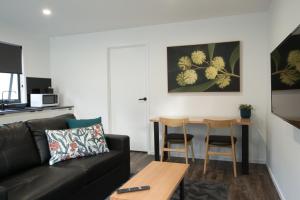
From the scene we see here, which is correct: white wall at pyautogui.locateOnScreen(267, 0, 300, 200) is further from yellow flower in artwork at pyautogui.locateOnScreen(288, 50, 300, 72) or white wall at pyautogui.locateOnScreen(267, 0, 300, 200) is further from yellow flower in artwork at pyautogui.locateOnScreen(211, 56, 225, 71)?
yellow flower in artwork at pyautogui.locateOnScreen(211, 56, 225, 71)

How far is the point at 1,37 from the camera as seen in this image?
419 cm

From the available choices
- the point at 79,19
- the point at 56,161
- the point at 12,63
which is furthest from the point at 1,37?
the point at 56,161

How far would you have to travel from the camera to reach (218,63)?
390 cm

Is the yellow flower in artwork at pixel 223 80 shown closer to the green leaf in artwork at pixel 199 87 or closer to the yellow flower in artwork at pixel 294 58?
the green leaf in artwork at pixel 199 87

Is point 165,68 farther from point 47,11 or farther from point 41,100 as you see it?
point 41,100

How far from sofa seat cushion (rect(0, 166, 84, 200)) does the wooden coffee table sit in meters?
0.44

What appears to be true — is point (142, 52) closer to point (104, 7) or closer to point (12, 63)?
point (104, 7)

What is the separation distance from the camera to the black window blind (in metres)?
4.29

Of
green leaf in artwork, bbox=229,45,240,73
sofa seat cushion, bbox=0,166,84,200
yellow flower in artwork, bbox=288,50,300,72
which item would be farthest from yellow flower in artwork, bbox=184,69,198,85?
sofa seat cushion, bbox=0,166,84,200

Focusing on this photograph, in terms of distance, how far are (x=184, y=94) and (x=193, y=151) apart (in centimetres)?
100

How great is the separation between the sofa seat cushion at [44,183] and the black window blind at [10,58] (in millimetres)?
2863

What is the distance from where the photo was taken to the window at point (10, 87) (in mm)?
4383

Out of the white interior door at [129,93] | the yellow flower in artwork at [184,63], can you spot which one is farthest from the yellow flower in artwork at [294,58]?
the white interior door at [129,93]

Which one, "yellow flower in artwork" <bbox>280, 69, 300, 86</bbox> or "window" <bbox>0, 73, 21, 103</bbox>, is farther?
"window" <bbox>0, 73, 21, 103</bbox>
